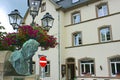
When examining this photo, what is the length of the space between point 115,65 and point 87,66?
338cm

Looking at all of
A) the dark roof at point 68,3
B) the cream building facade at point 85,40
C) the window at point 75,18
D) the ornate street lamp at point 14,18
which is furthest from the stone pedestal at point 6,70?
→ the window at point 75,18

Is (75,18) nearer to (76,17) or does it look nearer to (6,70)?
(76,17)

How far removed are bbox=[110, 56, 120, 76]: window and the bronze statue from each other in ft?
47.4

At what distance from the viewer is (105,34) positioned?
20.3 metres

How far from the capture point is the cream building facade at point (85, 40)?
763 inches

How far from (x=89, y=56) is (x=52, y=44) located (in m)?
13.2

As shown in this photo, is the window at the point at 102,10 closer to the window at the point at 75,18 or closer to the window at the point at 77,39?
the window at the point at 75,18

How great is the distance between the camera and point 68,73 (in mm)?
23594

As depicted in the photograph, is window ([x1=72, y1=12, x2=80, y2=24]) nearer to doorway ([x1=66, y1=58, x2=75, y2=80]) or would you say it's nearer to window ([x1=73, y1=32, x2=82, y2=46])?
window ([x1=73, y1=32, x2=82, y2=46])

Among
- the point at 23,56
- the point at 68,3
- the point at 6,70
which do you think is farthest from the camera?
the point at 68,3

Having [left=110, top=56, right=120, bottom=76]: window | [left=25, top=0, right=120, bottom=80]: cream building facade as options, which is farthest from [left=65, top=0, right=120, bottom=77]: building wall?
[left=110, top=56, right=120, bottom=76]: window

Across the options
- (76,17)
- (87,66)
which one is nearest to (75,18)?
(76,17)

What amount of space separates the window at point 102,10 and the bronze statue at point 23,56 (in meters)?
16.2

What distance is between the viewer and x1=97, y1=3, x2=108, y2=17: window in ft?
68.0
